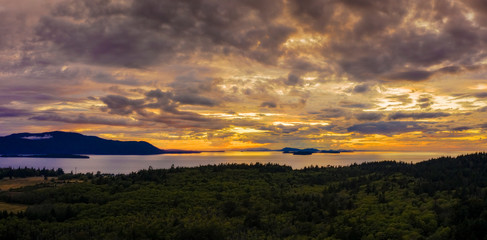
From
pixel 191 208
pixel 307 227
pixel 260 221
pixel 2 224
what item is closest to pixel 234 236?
pixel 260 221

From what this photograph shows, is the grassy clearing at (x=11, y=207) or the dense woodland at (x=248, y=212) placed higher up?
the dense woodland at (x=248, y=212)

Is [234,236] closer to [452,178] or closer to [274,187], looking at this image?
[274,187]

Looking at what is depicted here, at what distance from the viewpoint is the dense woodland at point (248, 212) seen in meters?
70.9

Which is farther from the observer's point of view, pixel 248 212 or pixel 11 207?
pixel 11 207

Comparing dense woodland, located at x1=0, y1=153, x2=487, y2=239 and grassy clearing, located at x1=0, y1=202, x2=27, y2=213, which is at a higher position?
dense woodland, located at x1=0, y1=153, x2=487, y2=239

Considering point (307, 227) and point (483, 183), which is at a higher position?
point (483, 183)

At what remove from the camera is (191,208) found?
106m

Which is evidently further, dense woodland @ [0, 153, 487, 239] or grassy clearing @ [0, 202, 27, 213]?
grassy clearing @ [0, 202, 27, 213]

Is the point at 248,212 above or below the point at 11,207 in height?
above

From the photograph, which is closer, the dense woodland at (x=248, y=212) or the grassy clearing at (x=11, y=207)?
the dense woodland at (x=248, y=212)

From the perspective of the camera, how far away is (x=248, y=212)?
316ft

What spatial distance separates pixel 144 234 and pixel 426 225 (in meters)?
64.6

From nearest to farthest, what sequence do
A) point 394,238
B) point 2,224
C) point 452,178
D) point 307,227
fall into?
point 394,238 < point 2,224 < point 307,227 < point 452,178

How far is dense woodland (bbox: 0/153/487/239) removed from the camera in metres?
70.9
